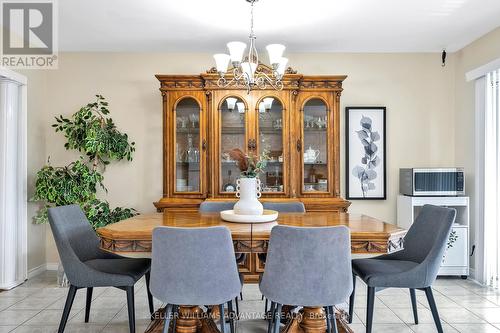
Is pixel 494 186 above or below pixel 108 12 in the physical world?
below

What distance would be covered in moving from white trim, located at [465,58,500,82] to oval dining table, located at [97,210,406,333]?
2.04 m

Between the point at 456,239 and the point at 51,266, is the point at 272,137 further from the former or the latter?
the point at 51,266

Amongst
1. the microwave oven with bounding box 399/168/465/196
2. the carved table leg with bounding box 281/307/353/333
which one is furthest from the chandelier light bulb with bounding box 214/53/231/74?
the microwave oven with bounding box 399/168/465/196

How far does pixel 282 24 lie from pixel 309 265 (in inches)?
93.8

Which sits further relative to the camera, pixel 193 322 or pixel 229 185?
pixel 229 185

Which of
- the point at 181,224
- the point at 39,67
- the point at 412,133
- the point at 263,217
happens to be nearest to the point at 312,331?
the point at 263,217

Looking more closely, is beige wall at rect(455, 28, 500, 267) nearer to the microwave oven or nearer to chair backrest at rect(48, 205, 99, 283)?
the microwave oven

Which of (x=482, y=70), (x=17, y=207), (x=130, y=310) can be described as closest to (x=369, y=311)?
(x=130, y=310)

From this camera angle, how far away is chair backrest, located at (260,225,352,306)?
1.90 metres

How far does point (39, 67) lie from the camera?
4.20 m

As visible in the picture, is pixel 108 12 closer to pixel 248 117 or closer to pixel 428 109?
pixel 248 117

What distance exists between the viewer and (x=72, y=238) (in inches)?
102

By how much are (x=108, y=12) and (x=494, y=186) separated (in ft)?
12.5

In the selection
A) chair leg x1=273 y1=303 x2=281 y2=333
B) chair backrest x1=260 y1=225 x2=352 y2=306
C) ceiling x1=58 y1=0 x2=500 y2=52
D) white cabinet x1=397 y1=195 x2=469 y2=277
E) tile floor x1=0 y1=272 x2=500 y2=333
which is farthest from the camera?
white cabinet x1=397 y1=195 x2=469 y2=277
